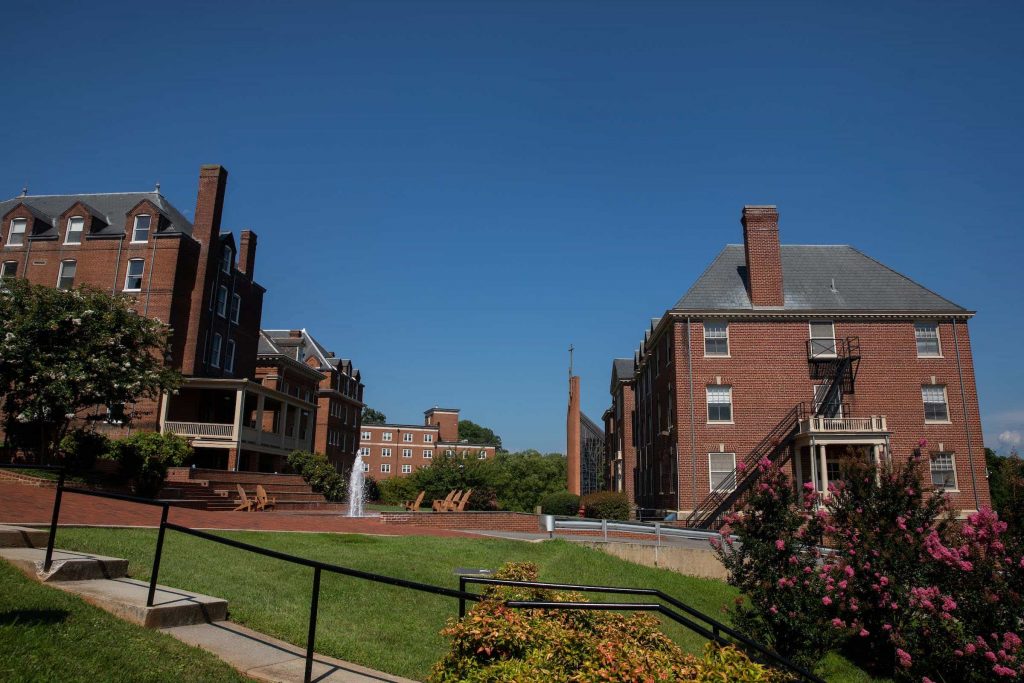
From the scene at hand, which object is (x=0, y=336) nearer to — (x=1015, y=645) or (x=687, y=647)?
(x=687, y=647)

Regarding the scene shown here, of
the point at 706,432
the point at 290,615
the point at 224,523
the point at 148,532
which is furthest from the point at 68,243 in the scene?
the point at 290,615

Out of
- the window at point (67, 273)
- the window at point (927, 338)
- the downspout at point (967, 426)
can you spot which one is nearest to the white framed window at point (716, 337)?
the window at point (927, 338)

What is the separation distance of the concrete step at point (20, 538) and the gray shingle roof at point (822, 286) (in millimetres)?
29534

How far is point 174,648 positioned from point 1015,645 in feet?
30.3

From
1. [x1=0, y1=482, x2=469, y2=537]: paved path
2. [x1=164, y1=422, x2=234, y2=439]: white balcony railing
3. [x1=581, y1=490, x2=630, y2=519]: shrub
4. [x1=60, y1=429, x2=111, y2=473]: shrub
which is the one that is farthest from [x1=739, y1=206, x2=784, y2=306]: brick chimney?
[x1=60, y1=429, x2=111, y2=473]: shrub

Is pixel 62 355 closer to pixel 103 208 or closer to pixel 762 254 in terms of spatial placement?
pixel 103 208

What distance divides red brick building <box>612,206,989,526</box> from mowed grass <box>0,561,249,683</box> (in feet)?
93.9

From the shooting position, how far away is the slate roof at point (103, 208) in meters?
40.7

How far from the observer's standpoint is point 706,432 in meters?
33.4

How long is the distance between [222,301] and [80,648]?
41.0m

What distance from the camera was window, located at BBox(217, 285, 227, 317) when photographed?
43.2 meters

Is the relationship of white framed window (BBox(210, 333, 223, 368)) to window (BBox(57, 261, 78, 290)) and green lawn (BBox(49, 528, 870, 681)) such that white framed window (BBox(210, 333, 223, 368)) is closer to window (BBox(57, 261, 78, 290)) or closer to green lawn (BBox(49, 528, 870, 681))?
window (BBox(57, 261, 78, 290))

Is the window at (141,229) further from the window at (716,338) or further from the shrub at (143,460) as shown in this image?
the window at (716,338)

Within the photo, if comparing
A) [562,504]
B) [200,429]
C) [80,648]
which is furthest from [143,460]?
[80,648]
